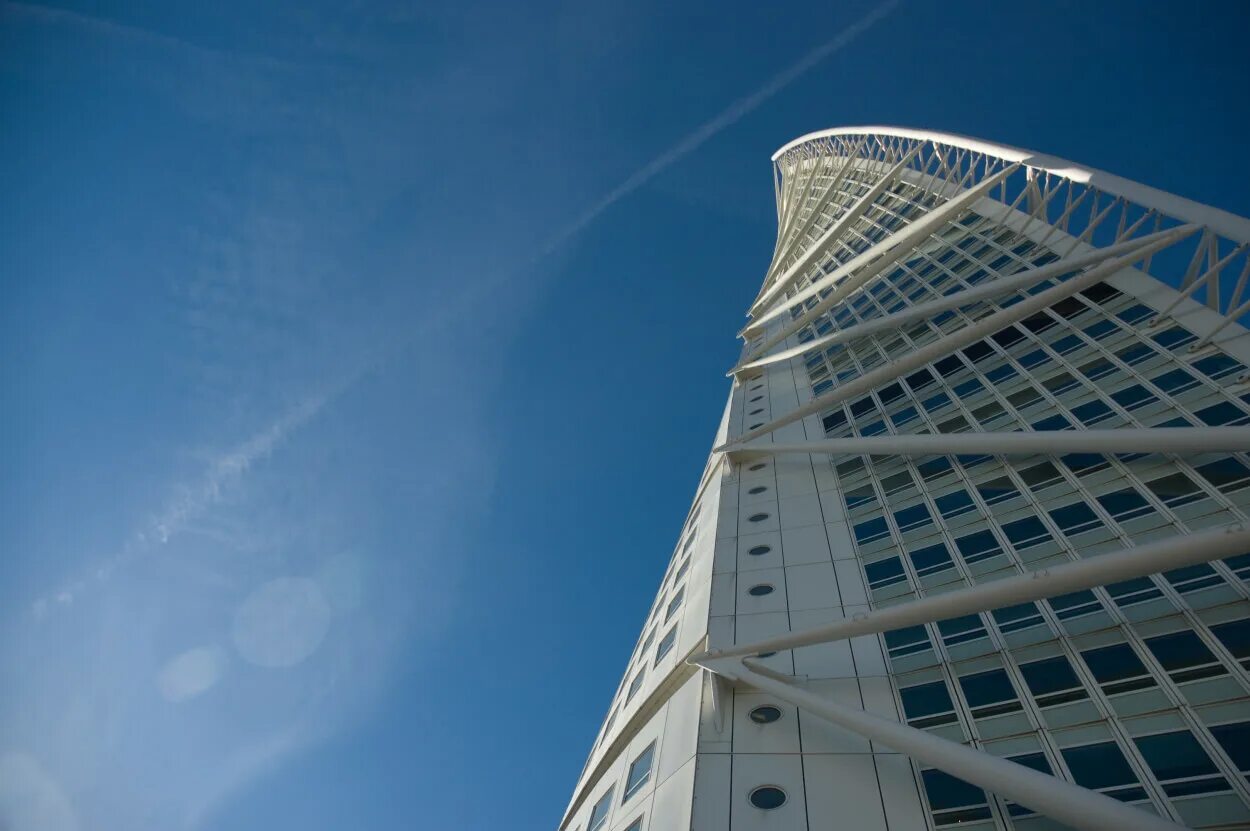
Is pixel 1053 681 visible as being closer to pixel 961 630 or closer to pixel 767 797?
pixel 961 630

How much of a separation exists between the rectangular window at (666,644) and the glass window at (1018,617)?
9.98 metres

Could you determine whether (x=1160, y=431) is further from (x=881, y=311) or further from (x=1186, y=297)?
(x=881, y=311)

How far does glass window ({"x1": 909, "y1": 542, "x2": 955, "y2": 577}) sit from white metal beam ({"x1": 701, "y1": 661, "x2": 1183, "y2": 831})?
26.7 feet

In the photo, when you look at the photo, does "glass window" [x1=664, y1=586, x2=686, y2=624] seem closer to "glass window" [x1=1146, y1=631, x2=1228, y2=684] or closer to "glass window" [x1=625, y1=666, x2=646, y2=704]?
"glass window" [x1=625, y1=666, x2=646, y2=704]

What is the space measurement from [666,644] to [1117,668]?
13.4m

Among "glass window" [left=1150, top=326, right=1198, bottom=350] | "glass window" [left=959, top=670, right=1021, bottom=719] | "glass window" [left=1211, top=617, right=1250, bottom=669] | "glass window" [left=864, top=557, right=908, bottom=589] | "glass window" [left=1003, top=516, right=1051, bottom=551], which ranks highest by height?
"glass window" [left=1150, top=326, right=1198, bottom=350]

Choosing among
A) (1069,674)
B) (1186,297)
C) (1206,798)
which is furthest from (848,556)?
(1186,297)

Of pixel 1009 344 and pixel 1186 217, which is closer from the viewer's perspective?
pixel 1186 217

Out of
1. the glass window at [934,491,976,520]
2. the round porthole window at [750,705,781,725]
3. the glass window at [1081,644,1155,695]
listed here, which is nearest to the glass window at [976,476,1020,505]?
the glass window at [934,491,976,520]

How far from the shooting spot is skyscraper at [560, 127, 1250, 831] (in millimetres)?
13430

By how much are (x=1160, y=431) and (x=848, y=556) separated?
9.86 m

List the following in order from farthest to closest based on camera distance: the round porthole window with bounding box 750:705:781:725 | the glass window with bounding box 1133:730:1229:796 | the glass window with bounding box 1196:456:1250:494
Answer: the glass window with bounding box 1196:456:1250:494, the round porthole window with bounding box 750:705:781:725, the glass window with bounding box 1133:730:1229:796

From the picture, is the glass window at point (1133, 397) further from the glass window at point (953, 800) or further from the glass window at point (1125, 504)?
the glass window at point (953, 800)

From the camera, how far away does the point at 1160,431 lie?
15.9 m
